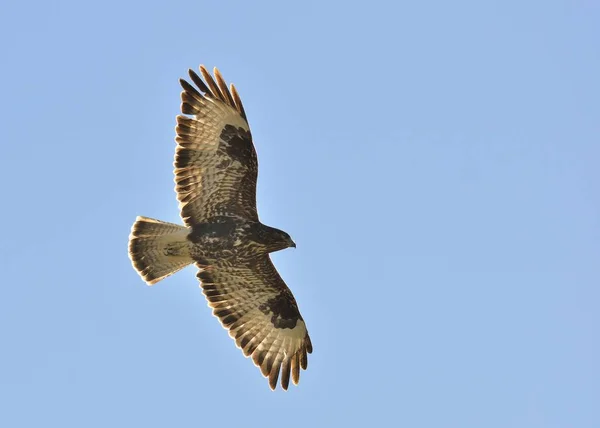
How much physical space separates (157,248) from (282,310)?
225cm

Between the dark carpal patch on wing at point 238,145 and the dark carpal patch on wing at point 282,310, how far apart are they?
2373mm

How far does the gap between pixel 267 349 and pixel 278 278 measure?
108 cm

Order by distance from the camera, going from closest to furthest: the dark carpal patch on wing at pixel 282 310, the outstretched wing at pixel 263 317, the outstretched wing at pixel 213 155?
1. the outstretched wing at pixel 213 155
2. the outstretched wing at pixel 263 317
3. the dark carpal patch on wing at pixel 282 310

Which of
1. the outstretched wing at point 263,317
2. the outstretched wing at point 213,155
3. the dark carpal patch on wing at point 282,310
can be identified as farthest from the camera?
the dark carpal patch on wing at point 282,310

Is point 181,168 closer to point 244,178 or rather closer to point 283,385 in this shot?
point 244,178

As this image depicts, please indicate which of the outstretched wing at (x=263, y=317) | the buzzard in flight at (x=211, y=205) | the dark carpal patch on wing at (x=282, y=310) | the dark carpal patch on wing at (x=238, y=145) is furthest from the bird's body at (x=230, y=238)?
the dark carpal patch on wing at (x=282, y=310)

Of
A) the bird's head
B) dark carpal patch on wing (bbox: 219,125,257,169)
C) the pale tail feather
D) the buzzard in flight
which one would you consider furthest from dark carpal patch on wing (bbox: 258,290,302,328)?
dark carpal patch on wing (bbox: 219,125,257,169)

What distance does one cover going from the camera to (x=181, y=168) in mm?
17672

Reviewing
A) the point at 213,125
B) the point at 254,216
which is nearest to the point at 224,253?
the point at 254,216

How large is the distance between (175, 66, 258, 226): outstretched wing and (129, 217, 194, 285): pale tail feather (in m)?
0.29

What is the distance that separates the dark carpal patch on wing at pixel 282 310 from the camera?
18.9 m

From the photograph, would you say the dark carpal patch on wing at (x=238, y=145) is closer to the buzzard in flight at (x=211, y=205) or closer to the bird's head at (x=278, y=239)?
the buzzard in flight at (x=211, y=205)

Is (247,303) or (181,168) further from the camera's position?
(247,303)

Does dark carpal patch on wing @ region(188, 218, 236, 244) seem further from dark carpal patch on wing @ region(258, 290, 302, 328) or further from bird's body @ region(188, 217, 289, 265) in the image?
dark carpal patch on wing @ region(258, 290, 302, 328)
